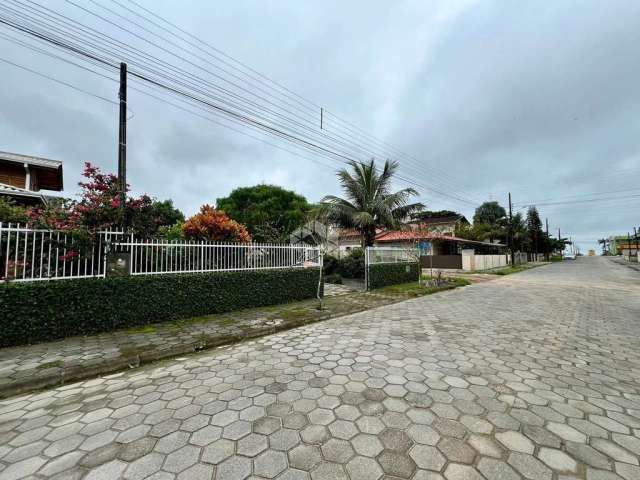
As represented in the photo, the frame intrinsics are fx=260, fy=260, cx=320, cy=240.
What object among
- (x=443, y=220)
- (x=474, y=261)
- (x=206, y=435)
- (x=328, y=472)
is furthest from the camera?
(x=443, y=220)

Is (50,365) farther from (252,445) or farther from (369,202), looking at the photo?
(369,202)

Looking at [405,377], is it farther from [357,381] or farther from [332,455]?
[332,455]

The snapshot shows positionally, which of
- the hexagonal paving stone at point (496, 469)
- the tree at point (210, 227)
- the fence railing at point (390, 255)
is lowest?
the hexagonal paving stone at point (496, 469)

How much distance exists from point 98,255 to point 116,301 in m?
0.97

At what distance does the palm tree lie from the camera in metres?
12.1

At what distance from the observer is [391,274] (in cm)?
1181

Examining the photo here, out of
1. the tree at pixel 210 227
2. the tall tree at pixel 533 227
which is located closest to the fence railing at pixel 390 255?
the tree at pixel 210 227

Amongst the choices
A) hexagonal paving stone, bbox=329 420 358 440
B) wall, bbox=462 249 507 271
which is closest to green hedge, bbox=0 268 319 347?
hexagonal paving stone, bbox=329 420 358 440

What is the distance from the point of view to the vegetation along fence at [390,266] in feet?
35.0

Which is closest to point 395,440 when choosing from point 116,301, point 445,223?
point 116,301

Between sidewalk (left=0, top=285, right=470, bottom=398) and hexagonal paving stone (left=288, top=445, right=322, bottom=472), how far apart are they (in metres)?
2.91

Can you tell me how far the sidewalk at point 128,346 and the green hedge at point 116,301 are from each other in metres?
0.21

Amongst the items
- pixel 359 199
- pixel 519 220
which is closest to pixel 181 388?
pixel 359 199

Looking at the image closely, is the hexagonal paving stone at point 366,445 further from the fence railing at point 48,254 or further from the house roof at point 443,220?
the house roof at point 443,220
